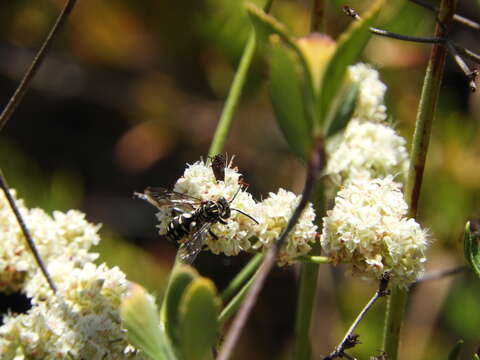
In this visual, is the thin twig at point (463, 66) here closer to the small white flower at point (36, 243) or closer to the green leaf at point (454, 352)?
the green leaf at point (454, 352)

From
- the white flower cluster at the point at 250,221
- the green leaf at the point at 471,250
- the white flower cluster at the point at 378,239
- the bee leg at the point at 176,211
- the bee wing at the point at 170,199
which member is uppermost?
the bee wing at the point at 170,199

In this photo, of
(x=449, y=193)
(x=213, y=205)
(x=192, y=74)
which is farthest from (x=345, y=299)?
(x=213, y=205)

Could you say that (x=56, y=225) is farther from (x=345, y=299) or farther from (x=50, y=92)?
(x=50, y=92)

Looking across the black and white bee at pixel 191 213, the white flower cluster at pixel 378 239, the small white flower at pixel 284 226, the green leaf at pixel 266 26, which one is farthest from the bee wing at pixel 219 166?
the green leaf at pixel 266 26

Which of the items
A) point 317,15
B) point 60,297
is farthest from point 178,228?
point 317,15

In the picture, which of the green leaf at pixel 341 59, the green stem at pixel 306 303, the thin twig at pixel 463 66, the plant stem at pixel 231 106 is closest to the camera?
the green leaf at pixel 341 59

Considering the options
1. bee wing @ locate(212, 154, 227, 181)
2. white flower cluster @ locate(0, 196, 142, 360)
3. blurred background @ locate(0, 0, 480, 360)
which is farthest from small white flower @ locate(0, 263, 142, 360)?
blurred background @ locate(0, 0, 480, 360)
